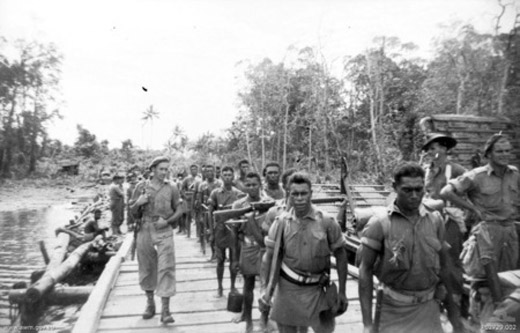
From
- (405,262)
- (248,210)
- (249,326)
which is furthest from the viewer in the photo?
(249,326)

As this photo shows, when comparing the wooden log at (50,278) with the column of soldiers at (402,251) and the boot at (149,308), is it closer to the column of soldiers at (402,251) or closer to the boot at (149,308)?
the boot at (149,308)

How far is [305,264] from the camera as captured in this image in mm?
→ 2766

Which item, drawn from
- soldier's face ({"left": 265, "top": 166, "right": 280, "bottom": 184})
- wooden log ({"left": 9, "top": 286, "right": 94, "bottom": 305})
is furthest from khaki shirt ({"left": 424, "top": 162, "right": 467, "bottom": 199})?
wooden log ({"left": 9, "top": 286, "right": 94, "bottom": 305})

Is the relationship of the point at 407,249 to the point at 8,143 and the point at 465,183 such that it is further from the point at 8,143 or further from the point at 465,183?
the point at 8,143

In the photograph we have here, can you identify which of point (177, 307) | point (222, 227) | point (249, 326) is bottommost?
point (177, 307)

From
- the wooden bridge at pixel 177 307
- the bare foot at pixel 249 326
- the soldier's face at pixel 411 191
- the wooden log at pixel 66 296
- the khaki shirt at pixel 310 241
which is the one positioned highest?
the soldier's face at pixel 411 191

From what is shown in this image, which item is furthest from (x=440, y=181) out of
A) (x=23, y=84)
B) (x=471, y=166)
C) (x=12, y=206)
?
(x=23, y=84)

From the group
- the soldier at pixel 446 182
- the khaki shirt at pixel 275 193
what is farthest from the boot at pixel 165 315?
the soldier at pixel 446 182

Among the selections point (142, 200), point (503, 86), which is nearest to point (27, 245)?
point (142, 200)

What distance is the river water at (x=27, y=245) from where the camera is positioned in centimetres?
773

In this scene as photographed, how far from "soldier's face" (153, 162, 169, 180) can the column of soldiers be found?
46.1 inches

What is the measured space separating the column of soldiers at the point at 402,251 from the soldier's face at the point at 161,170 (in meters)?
1.17

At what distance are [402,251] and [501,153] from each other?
1.94 m

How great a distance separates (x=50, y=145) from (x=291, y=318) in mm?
54163
